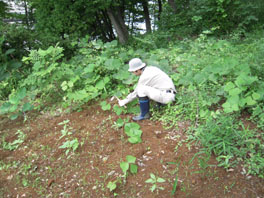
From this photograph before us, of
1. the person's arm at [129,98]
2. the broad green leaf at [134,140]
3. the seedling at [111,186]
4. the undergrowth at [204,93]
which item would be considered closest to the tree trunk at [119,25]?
the undergrowth at [204,93]

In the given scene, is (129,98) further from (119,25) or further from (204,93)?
(119,25)

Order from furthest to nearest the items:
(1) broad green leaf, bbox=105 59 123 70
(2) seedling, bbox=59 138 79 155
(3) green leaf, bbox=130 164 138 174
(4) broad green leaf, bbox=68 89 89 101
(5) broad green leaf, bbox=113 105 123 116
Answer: (1) broad green leaf, bbox=105 59 123 70, (4) broad green leaf, bbox=68 89 89 101, (5) broad green leaf, bbox=113 105 123 116, (2) seedling, bbox=59 138 79 155, (3) green leaf, bbox=130 164 138 174

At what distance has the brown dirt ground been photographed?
1.85 m

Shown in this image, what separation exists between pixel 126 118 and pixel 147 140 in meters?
0.67

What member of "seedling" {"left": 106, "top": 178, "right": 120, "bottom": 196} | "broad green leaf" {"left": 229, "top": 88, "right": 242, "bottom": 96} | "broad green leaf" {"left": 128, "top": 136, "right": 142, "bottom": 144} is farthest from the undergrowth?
"seedling" {"left": 106, "top": 178, "right": 120, "bottom": 196}

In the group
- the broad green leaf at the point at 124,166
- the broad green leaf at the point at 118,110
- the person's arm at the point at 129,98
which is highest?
the person's arm at the point at 129,98

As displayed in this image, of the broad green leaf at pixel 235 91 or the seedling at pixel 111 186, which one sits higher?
A: the broad green leaf at pixel 235 91

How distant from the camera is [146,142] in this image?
2.46 m

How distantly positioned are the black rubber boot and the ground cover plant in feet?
0.37

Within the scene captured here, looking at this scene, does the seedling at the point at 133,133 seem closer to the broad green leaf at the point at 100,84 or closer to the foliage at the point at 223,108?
the foliage at the point at 223,108

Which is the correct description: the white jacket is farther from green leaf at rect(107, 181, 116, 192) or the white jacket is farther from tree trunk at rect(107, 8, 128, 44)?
tree trunk at rect(107, 8, 128, 44)

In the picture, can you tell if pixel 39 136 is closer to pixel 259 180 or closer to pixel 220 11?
pixel 259 180

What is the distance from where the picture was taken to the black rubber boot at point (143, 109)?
2834 millimetres

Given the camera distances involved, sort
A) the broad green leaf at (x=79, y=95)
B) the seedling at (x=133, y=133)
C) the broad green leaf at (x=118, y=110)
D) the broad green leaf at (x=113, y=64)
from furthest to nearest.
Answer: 1. the broad green leaf at (x=113, y=64)
2. the broad green leaf at (x=79, y=95)
3. the broad green leaf at (x=118, y=110)
4. the seedling at (x=133, y=133)
